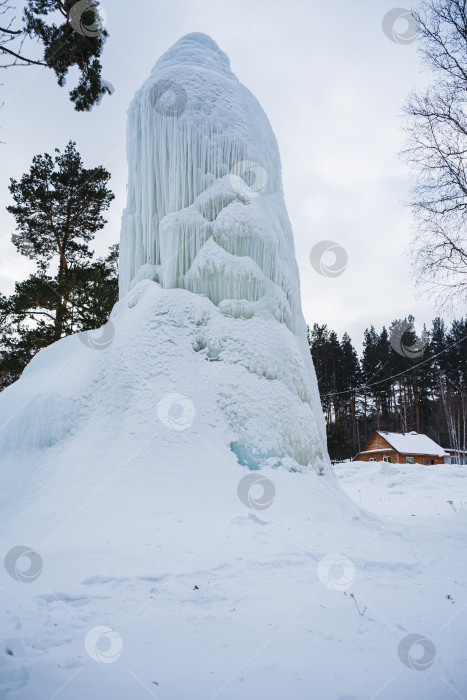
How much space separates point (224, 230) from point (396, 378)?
116ft

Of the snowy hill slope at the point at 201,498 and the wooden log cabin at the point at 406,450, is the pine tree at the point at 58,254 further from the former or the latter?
the wooden log cabin at the point at 406,450

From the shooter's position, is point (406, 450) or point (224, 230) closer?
point (224, 230)

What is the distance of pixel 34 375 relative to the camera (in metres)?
6.93

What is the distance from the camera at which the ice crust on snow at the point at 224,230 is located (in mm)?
6133

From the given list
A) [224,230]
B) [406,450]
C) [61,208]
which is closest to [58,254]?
[61,208]

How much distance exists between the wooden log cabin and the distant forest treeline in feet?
24.8

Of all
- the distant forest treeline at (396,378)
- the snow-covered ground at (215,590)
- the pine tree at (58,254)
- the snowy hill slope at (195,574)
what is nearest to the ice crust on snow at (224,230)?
the snowy hill slope at (195,574)

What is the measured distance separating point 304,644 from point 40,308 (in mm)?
14888

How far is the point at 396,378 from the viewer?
38.3 m

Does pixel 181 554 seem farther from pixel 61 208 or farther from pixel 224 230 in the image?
pixel 61 208

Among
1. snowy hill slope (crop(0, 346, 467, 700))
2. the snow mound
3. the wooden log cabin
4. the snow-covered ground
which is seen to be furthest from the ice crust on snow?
the wooden log cabin

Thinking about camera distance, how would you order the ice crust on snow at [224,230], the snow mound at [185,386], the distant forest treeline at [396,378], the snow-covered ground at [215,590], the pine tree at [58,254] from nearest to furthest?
the snow-covered ground at [215,590] < the snow mound at [185,386] < the ice crust on snow at [224,230] < the pine tree at [58,254] < the distant forest treeline at [396,378]

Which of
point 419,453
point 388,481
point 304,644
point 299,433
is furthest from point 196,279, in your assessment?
point 419,453

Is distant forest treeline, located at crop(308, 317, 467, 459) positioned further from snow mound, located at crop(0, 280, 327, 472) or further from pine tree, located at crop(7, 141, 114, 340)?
snow mound, located at crop(0, 280, 327, 472)
